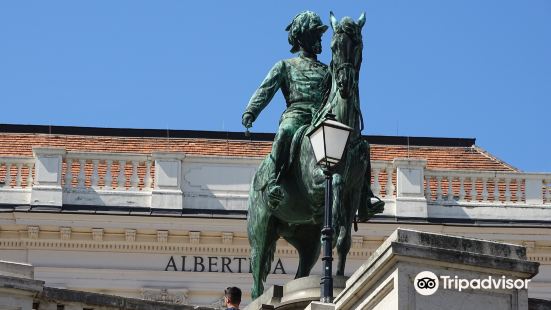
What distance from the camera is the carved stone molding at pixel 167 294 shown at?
37.7 meters

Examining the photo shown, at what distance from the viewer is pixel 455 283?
1580 centimetres

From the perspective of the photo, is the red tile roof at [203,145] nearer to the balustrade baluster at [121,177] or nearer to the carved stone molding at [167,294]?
the balustrade baluster at [121,177]

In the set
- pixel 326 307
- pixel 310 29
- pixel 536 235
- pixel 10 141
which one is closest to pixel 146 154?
pixel 10 141

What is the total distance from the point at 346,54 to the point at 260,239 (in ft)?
8.37

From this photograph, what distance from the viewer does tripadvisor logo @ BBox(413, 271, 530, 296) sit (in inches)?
617

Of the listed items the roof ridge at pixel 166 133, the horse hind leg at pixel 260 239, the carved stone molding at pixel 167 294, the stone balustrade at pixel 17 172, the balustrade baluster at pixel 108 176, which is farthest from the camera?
the roof ridge at pixel 166 133

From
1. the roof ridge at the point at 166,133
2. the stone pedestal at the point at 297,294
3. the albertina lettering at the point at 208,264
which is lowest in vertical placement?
the stone pedestal at the point at 297,294

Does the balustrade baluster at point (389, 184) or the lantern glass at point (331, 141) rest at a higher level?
the balustrade baluster at point (389, 184)

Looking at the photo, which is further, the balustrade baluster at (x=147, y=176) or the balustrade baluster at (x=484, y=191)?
the balustrade baluster at (x=484, y=191)

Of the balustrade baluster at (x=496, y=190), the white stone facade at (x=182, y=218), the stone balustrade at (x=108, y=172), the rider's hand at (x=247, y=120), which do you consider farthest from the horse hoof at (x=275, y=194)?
the balustrade baluster at (x=496, y=190)

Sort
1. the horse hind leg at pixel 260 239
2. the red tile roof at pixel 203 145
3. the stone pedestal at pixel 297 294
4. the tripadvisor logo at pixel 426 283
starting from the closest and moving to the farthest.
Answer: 1. the tripadvisor logo at pixel 426 283
2. the stone pedestal at pixel 297 294
3. the horse hind leg at pixel 260 239
4. the red tile roof at pixel 203 145

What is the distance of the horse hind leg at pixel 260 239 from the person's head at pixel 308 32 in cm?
183

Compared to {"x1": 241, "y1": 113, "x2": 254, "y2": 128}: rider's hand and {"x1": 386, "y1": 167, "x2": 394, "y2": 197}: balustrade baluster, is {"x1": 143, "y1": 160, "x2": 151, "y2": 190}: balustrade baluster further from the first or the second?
{"x1": 241, "y1": 113, "x2": 254, "y2": 128}: rider's hand

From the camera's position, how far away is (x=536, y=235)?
127 feet
